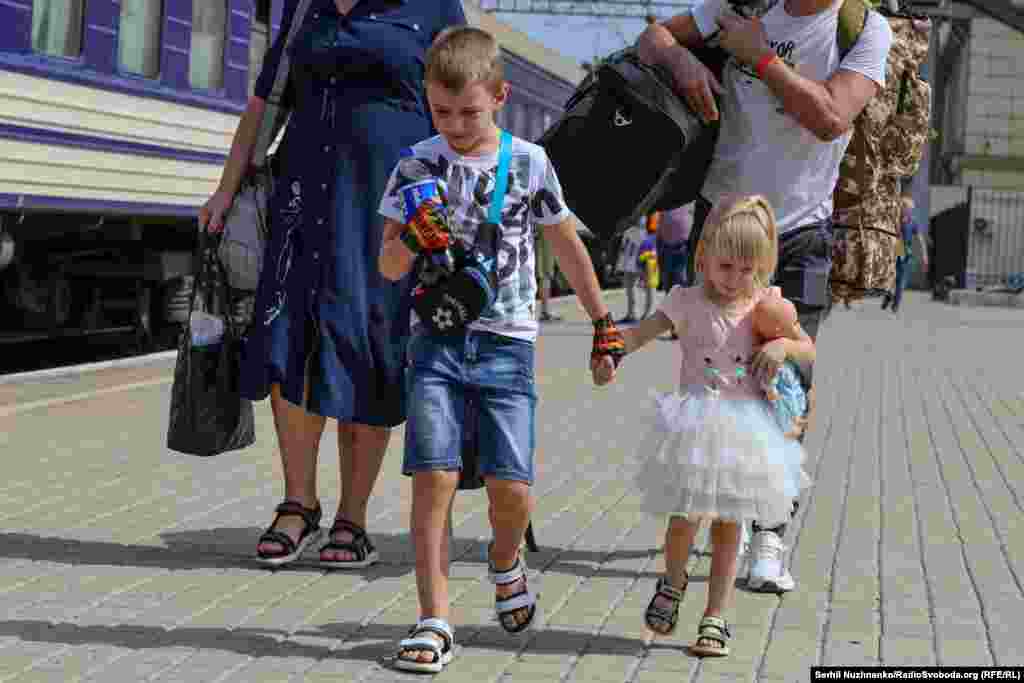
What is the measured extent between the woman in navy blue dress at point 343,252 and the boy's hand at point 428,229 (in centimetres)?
116

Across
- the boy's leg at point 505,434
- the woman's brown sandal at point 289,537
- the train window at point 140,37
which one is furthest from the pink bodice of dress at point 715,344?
the train window at point 140,37

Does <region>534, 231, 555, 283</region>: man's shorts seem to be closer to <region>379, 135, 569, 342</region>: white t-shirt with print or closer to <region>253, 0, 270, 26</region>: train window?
<region>253, 0, 270, 26</region>: train window

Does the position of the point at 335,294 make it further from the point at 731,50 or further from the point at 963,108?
the point at 963,108

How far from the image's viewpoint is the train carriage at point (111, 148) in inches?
454

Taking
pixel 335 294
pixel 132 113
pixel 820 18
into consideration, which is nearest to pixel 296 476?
pixel 335 294

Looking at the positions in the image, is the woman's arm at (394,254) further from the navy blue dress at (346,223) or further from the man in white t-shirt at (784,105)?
the man in white t-shirt at (784,105)

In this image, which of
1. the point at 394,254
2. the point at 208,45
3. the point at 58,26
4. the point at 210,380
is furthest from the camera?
the point at 208,45

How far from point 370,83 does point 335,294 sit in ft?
2.01

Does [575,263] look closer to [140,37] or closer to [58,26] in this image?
[58,26]

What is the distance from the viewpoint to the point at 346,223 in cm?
605

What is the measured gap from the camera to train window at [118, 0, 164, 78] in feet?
42.0

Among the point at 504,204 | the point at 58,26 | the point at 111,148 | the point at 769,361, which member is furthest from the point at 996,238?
the point at 504,204

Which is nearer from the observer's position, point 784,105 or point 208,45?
point 784,105

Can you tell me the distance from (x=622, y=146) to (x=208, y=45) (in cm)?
848
